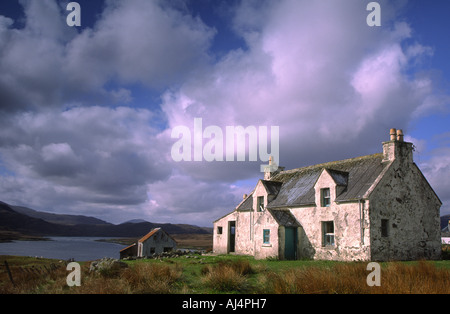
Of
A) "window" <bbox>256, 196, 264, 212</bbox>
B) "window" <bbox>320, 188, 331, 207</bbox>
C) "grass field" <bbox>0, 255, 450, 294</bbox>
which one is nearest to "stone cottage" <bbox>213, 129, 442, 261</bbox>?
"window" <bbox>320, 188, 331, 207</bbox>

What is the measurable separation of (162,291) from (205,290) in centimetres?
145

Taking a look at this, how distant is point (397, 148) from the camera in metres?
21.9

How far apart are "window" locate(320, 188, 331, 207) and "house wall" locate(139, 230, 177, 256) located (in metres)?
22.7

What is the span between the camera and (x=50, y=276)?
51.9 feet

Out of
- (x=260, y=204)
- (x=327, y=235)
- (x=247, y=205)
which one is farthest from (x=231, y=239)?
(x=327, y=235)

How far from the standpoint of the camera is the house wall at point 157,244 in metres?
37.7

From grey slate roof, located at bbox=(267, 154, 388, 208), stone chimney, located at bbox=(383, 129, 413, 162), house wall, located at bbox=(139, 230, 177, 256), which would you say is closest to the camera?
grey slate roof, located at bbox=(267, 154, 388, 208)

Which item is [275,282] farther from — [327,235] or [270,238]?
[270,238]

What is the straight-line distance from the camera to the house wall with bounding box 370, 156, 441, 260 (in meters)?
20.0

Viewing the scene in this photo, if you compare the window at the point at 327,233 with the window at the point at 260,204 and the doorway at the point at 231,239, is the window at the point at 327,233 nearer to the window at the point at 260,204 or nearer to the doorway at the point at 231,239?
the window at the point at 260,204

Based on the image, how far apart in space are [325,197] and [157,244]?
2310 centimetres

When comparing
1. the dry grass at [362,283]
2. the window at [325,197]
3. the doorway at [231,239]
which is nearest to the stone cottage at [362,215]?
the window at [325,197]

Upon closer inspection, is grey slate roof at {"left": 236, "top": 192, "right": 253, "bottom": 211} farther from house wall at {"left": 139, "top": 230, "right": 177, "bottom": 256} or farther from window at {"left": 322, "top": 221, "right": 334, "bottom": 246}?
house wall at {"left": 139, "top": 230, "right": 177, "bottom": 256}
